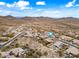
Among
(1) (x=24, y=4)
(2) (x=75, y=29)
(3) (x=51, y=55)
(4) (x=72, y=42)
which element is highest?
(1) (x=24, y=4)

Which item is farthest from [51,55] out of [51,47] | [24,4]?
[24,4]

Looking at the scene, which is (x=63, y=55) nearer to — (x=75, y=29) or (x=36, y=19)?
(x=75, y=29)

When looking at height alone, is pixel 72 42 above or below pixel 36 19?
below

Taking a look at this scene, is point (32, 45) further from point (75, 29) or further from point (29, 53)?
point (75, 29)

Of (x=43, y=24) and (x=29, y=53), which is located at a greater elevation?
(x=43, y=24)

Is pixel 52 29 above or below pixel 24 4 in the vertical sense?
below

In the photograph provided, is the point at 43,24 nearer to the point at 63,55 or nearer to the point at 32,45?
the point at 32,45

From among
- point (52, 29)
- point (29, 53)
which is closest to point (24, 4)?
point (52, 29)

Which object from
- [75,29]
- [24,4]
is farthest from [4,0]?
[75,29]
